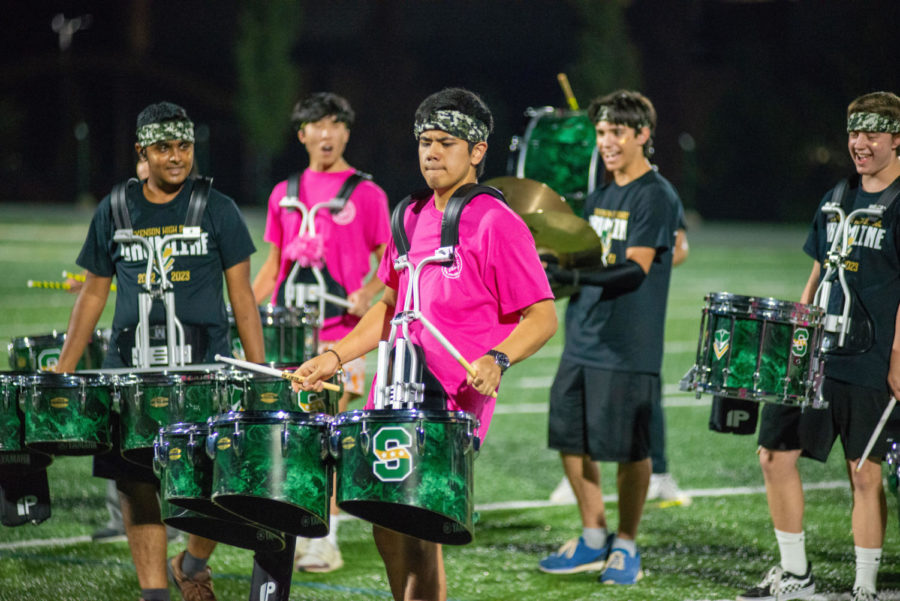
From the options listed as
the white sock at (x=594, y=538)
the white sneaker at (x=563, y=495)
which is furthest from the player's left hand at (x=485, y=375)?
the white sneaker at (x=563, y=495)

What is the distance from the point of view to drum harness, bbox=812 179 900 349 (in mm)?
5000

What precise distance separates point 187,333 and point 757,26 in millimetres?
12284

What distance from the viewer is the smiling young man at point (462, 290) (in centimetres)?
396

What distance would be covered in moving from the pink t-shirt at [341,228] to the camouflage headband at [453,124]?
2.44 m

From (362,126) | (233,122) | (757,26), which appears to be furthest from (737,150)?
(757,26)

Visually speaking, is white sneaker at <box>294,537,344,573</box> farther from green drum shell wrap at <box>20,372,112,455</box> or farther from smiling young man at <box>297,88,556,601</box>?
smiling young man at <box>297,88,556,601</box>

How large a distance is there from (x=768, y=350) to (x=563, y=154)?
1.97 metres

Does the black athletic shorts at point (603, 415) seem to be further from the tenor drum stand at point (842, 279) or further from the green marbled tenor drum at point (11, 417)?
the green marbled tenor drum at point (11, 417)

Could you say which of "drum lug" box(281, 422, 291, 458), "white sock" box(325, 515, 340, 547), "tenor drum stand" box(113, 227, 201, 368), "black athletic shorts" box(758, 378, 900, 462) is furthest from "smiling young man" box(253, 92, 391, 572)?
"drum lug" box(281, 422, 291, 458)

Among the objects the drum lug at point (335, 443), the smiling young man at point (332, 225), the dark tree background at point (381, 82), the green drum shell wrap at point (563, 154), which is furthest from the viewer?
the dark tree background at point (381, 82)

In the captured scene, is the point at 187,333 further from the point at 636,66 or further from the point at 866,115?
the point at 636,66

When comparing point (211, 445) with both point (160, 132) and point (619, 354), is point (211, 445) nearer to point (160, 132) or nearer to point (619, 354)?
point (160, 132)

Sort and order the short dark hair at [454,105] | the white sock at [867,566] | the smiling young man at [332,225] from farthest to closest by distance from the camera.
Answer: the smiling young man at [332,225] → the white sock at [867,566] → the short dark hair at [454,105]

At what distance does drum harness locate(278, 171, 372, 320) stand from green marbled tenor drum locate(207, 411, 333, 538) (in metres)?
2.61
